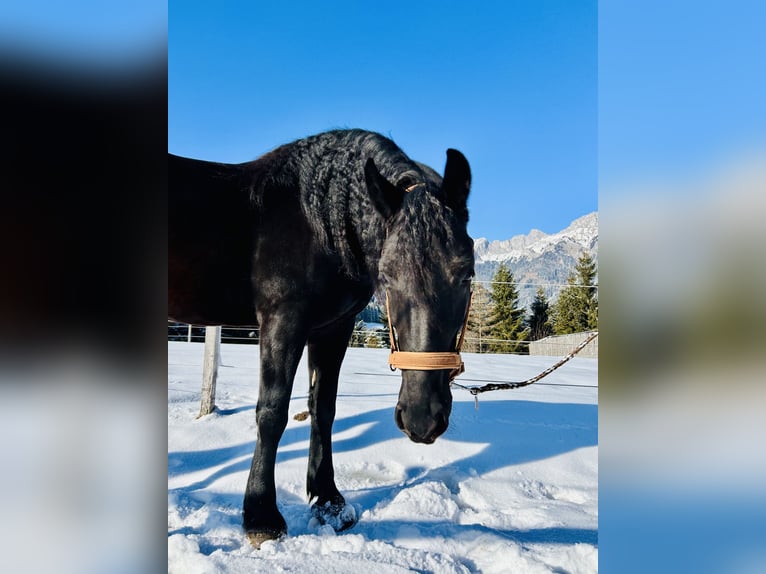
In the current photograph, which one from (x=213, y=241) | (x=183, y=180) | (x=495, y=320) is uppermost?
(x=183, y=180)

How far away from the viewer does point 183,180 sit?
2.46 m

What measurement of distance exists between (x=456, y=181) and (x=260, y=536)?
1.99 metres

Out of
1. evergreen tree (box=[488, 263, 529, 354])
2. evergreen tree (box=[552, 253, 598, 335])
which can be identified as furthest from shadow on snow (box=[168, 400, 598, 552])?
evergreen tree (box=[488, 263, 529, 354])

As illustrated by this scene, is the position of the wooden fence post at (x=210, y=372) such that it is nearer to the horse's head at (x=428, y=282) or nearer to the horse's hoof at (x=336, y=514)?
the horse's hoof at (x=336, y=514)

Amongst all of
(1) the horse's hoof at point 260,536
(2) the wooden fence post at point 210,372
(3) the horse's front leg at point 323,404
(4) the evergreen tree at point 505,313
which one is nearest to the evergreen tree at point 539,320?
(4) the evergreen tree at point 505,313

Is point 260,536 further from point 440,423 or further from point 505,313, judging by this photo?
point 505,313

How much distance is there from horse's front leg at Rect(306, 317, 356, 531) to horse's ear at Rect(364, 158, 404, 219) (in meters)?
1.00

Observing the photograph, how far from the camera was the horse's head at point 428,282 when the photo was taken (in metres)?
1.75

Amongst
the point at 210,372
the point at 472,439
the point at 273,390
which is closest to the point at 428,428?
the point at 273,390

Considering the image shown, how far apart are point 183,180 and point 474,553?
7.91 ft

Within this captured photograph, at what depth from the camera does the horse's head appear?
5.74ft

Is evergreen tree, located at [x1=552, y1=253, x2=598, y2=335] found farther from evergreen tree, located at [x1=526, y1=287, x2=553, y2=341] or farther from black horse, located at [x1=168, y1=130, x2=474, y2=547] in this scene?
black horse, located at [x1=168, y1=130, x2=474, y2=547]
